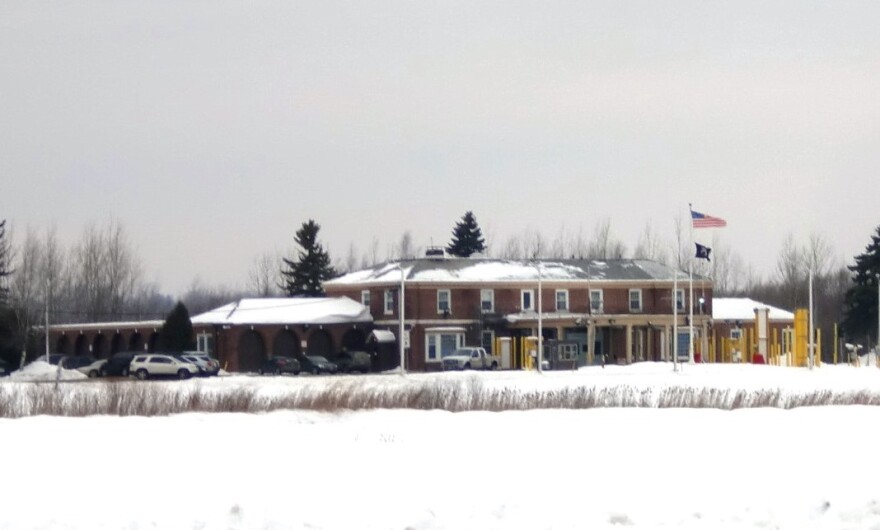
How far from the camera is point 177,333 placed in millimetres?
78250

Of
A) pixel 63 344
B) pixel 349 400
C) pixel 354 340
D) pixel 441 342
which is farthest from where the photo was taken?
pixel 63 344

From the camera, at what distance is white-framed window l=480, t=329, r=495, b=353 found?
84.8 metres

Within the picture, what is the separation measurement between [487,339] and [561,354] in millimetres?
6644

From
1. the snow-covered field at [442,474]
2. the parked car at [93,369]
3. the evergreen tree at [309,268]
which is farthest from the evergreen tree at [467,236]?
the snow-covered field at [442,474]

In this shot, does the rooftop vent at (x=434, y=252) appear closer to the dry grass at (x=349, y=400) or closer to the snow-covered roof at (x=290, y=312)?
the snow-covered roof at (x=290, y=312)

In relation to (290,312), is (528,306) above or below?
above

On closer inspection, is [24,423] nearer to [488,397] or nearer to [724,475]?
[488,397]

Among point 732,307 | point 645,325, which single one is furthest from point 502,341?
point 732,307

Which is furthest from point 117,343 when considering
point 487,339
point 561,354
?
point 561,354

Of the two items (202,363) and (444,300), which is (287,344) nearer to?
(444,300)

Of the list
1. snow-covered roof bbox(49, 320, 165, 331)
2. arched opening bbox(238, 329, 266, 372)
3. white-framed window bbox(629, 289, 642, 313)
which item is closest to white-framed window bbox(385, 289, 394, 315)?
arched opening bbox(238, 329, 266, 372)

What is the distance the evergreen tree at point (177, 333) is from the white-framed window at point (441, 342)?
14740mm

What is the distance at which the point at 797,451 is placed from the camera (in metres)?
22.3

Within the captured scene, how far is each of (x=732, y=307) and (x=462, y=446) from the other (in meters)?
83.9
